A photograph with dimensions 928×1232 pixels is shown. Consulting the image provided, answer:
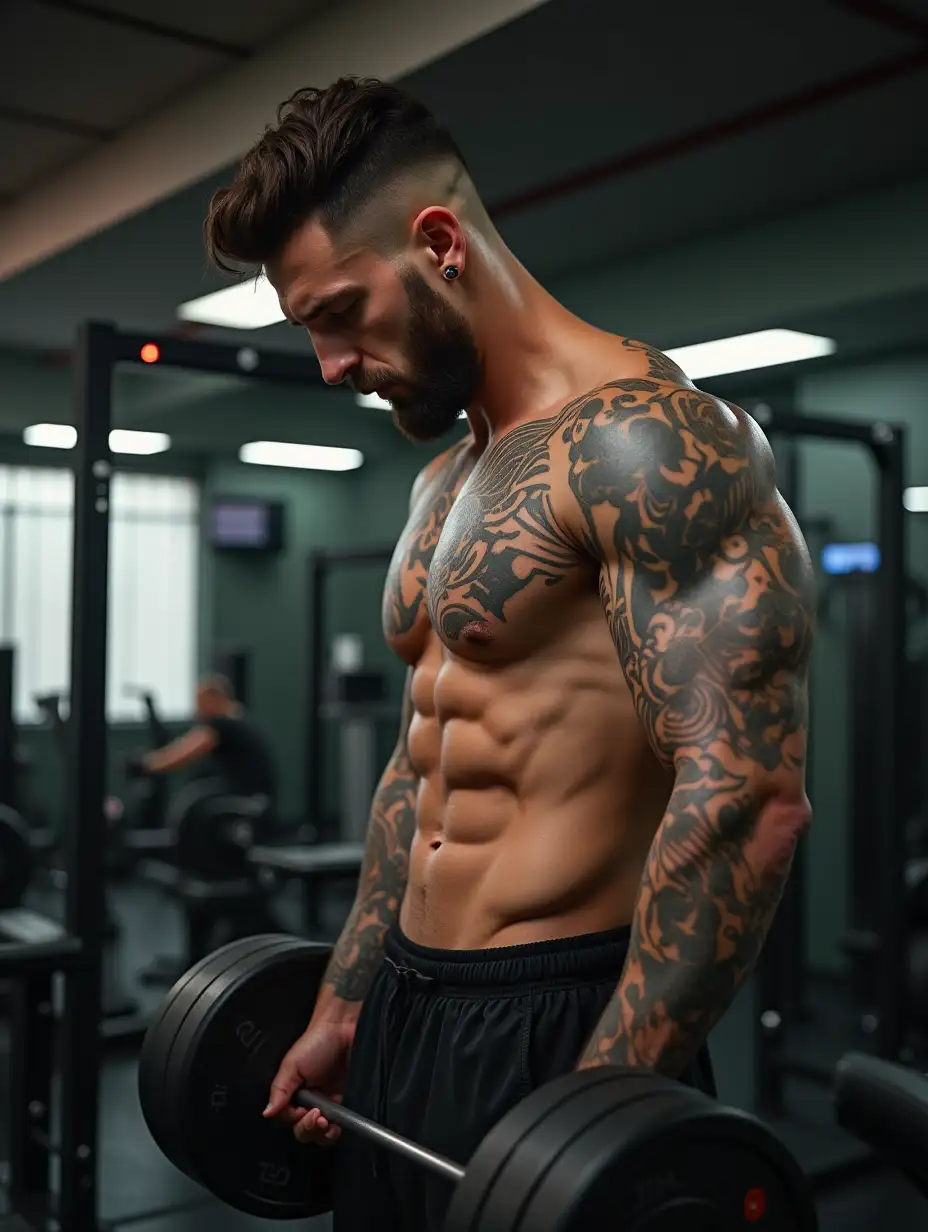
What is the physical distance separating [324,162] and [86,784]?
47.4 inches

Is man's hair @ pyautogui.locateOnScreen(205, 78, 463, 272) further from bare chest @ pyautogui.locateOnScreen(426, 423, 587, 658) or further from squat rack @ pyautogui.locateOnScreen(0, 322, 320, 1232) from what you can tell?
squat rack @ pyautogui.locateOnScreen(0, 322, 320, 1232)

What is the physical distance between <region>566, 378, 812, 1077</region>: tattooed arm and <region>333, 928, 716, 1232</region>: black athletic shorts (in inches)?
4.5

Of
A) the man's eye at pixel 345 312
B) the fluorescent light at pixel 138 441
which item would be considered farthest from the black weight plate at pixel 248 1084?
the fluorescent light at pixel 138 441

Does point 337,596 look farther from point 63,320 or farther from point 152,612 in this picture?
point 63,320

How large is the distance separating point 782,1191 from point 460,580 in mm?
541

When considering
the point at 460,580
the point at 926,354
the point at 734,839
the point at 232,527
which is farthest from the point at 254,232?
the point at 232,527

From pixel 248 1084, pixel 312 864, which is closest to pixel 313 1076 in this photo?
pixel 248 1084

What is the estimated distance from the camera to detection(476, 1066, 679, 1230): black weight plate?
87 cm

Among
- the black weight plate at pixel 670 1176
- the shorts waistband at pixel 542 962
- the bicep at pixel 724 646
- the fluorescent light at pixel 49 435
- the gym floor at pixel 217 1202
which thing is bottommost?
the gym floor at pixel 217 1202

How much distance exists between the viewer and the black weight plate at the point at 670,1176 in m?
0.84

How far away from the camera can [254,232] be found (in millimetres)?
1147

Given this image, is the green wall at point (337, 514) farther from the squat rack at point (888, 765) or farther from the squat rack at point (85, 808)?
the squat rack at point (85, 808)

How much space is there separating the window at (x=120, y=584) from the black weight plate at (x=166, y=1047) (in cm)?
571

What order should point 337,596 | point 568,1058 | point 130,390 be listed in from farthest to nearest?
point 337,596, point 130,390, point 568,1058
